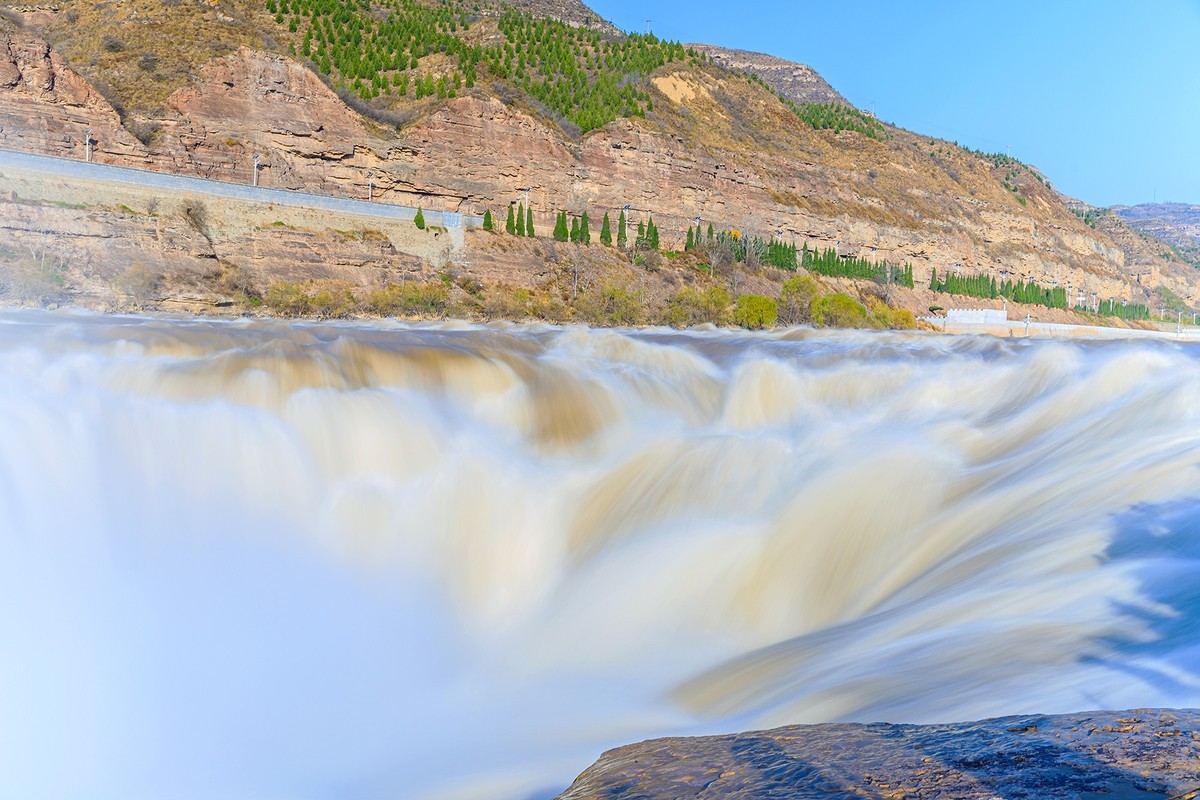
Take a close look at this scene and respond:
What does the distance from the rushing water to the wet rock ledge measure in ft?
1.58

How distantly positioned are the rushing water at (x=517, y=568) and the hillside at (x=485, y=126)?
3787cm

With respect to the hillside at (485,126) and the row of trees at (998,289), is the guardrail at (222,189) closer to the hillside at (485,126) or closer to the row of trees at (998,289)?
the hillside at (485,126)

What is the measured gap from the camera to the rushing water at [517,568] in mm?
5047

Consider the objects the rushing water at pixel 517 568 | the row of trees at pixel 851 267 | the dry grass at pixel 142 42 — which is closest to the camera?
the rushing water at pixel 517 568

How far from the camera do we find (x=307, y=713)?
5914mm

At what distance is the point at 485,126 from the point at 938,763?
179 feet

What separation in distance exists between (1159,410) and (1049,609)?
16.4 ft

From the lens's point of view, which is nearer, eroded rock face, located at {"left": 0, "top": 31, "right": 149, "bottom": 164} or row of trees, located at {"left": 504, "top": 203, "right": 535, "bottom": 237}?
eroded rock face, located at {"left": 0, "top": 31, "right": 149, "bottom": 164}

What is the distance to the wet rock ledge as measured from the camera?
2.76 m

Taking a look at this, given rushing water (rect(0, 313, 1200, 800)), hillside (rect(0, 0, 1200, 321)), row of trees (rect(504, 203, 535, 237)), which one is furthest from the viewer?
row of trees (rect(504, 203, 535, 237))

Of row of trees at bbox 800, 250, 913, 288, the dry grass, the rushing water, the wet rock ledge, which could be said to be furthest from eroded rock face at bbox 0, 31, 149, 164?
the wet rock ledge

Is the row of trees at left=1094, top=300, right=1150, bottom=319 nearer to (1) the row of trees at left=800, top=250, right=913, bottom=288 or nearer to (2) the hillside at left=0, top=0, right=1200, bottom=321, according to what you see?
(2) the hillside at left=0, top=0, right=1200, bottom=321

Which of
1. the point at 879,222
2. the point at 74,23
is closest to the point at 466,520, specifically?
the point at 74,23

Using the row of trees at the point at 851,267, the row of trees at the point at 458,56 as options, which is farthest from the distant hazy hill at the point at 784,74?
the row of trees at the point at 851,267
